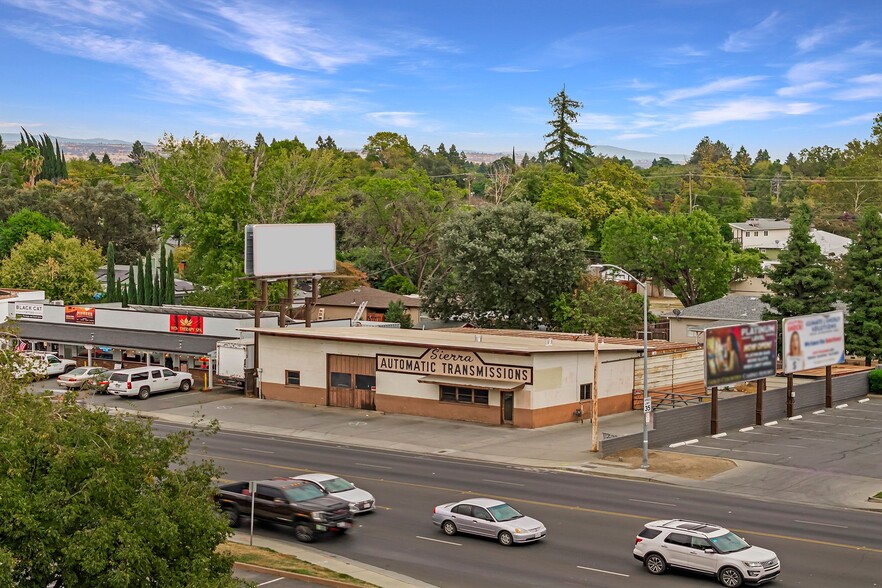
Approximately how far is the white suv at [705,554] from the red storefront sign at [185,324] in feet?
146

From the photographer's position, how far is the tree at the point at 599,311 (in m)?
72.9

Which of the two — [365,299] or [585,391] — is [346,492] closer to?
[585,391]

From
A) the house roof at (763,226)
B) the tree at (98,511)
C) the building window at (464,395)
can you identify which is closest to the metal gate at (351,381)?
the building window at (464,395)

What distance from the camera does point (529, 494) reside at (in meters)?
36.2

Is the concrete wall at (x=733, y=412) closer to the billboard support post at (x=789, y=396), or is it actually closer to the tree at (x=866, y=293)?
the billboard support post at (x=789, y=396)

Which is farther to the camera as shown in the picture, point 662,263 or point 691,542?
point 662,263

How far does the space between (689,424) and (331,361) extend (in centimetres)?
2037

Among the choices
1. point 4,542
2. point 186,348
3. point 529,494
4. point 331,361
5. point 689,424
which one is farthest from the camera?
point 186,348

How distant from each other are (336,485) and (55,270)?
69.3 metres

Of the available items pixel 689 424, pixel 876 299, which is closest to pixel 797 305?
pixel 876 299

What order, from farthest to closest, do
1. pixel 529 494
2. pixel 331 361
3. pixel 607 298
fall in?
pixel 607 298, pixel 331 361, pixel 529 494

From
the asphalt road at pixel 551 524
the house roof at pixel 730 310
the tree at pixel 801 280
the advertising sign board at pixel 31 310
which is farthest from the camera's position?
the house roof at pixel 730 310

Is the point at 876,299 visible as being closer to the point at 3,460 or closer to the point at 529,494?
the point at 529,494

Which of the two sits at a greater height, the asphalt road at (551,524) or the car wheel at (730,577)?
the car wheel at (730,577)
